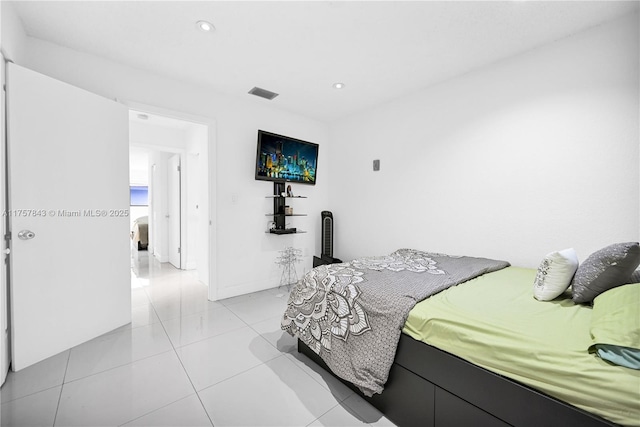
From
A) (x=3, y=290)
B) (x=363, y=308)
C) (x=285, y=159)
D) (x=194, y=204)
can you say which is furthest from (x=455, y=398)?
(x=194, y=204)

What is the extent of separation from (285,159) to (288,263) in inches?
59.7

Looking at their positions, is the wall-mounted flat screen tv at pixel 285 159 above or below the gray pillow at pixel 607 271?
above

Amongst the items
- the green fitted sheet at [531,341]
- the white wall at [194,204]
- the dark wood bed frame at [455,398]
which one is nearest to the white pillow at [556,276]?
the green fitted sheet at [531,341]

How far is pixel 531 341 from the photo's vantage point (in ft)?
3.51

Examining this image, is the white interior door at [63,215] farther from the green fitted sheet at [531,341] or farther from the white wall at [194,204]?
the green fitted sheet at [531,341]

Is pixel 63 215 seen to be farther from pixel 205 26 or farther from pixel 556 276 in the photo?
pixel 556 276

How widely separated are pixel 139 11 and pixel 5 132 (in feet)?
4.05

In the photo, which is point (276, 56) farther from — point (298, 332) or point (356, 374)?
point (356, 374)

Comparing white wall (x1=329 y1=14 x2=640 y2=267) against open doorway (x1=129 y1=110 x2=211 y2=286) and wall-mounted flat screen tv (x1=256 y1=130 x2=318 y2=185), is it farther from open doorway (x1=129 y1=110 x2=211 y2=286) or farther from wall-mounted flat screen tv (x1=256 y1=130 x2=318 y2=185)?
open doorway (x1=129 y1=110 x2=211 y2=286)

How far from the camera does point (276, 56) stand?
247 cm

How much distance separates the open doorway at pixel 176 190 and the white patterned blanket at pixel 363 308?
2188mm

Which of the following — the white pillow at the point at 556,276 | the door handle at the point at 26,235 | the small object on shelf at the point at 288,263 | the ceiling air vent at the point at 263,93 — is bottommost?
the small object on shelf at the point at 288,263

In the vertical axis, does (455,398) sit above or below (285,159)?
below

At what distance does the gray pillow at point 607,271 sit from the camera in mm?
1347
